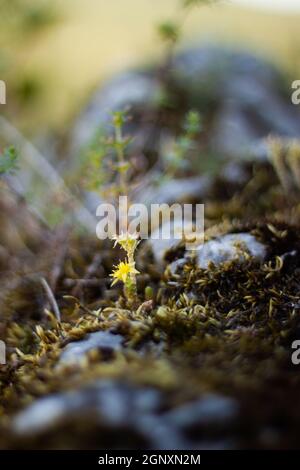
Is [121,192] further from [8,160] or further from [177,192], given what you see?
[177,192]

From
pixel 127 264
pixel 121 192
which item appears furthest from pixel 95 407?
pixel 121 192

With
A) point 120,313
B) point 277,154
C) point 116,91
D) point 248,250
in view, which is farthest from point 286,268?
point 116,91

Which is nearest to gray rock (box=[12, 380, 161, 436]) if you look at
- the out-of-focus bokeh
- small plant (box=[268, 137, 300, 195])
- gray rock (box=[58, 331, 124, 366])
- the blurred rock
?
gray rock (box=[58, 331, 124, 366])

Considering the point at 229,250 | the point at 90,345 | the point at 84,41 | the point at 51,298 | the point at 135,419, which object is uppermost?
the point at 84,41

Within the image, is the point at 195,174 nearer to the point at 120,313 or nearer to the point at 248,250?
the point at 248,250

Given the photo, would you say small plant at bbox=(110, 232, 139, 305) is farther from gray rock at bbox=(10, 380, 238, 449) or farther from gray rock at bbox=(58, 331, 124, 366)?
gray rock at bbox=(10, 380, 238, 449)

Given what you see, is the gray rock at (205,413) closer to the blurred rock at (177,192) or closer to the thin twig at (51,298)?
the thin twig at (51,298)

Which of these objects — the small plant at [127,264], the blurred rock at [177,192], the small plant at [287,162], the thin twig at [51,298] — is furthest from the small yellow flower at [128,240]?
the small plant at [287,162]
